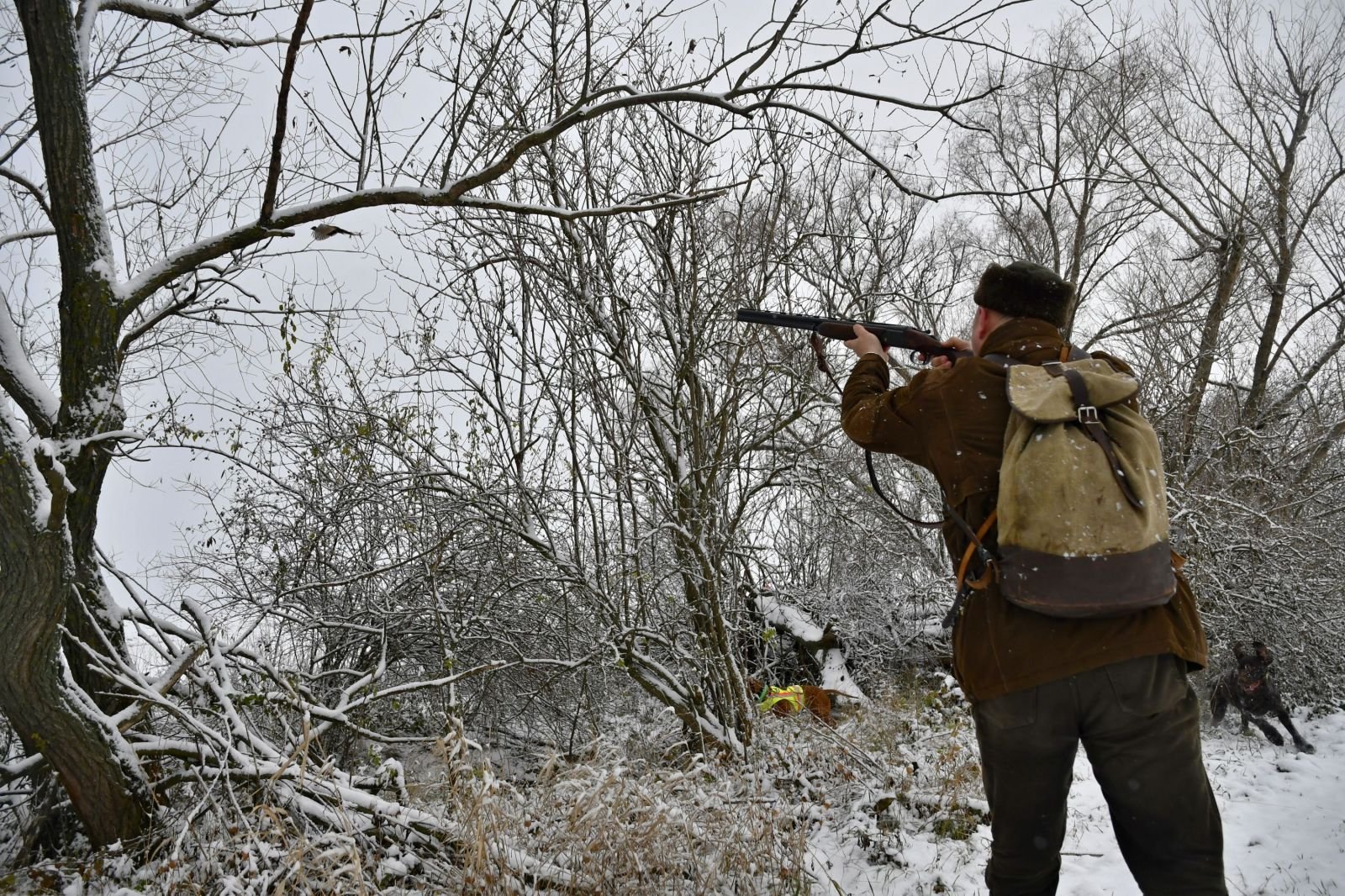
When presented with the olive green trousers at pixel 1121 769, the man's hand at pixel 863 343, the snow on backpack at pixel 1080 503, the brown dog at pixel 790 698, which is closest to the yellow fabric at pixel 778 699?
the brown dog at pixel 790 698

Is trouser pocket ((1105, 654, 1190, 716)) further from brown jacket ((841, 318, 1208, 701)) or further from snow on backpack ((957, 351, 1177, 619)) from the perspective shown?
snow on backpack ((957, 351, 1177, 619))

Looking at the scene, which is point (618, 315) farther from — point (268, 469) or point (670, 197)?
point (268, 469)

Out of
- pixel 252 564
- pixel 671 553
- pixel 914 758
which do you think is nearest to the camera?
pixel 914 758

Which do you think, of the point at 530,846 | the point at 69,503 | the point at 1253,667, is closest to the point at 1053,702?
the point at 530,846

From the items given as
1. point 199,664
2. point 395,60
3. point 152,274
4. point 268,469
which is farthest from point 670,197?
point 268,469

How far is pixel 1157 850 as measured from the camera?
5.64 feet

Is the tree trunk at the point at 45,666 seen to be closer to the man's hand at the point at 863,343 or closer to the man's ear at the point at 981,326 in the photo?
the man's hand at the point at 863,343

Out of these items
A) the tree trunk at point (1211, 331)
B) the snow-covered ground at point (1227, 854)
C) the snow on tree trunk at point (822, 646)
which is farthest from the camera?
the snow on tree trunk at point (822, 646)

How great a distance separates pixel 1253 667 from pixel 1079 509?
6861mm

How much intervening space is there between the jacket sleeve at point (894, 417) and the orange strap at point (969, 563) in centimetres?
24

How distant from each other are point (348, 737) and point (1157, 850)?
5074mm

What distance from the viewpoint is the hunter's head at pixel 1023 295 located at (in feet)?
6.92

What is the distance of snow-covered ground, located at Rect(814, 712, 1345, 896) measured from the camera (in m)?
3.07

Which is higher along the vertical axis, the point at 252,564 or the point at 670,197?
the point at 670,197
